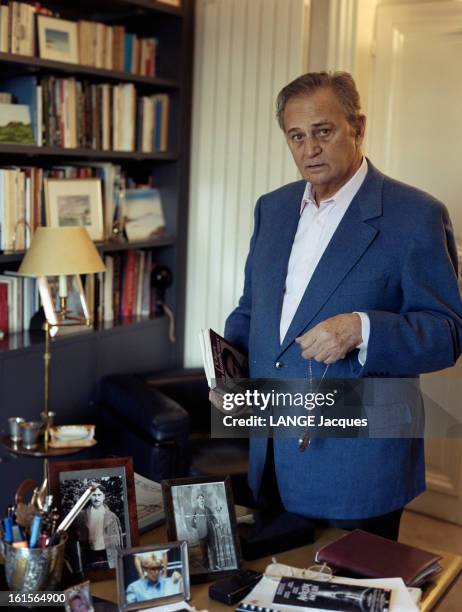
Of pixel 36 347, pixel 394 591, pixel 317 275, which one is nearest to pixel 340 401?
pixel 317 275

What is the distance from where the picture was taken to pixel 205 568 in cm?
156

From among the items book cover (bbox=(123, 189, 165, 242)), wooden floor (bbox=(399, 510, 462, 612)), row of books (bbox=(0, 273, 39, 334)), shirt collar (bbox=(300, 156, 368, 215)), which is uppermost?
shirt collar (bbox=(300, 156, 368, 215))

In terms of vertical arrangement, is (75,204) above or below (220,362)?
above

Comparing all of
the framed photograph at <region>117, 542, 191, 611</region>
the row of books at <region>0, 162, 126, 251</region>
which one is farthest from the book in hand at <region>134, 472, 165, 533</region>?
the row of books at <region>0, 162, 126, 251</region>

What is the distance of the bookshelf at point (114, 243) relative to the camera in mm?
3229

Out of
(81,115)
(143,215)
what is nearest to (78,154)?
(81,115)

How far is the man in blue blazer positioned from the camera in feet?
6.06

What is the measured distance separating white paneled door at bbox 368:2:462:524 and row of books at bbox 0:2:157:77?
1.05 m

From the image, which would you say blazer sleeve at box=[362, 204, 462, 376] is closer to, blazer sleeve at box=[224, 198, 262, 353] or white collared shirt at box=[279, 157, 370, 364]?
white collared shirt at box=[279, 157, 370, 364]

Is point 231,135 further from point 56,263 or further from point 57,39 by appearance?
point 56,263

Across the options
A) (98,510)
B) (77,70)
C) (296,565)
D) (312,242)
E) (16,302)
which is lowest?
(296,565)

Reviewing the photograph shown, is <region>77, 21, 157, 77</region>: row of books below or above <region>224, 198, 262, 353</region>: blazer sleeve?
above

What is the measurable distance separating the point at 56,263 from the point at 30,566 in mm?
1765

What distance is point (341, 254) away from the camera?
1.93m
